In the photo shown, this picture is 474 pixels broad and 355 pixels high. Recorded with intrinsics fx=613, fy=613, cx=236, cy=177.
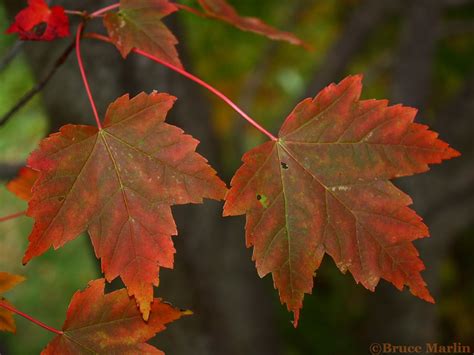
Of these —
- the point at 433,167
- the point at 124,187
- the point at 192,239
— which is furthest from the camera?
the point at 433,167

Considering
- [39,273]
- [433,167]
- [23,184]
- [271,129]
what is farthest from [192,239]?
[39,273]

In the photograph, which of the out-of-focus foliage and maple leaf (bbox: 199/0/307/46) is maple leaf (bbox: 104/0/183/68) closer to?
maple leaf (bbox: 199/0/307/46)

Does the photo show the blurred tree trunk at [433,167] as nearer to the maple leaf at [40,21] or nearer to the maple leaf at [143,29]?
the maple leaf at [143,29]

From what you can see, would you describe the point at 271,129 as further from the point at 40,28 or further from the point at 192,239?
the point at 40,28

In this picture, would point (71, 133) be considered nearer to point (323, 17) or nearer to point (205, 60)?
point (205, 60)

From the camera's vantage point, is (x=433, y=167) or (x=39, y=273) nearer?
(x=433, y=167)

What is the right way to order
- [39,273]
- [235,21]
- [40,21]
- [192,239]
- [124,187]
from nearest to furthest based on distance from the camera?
[124,187]
[40,21]
[235,21]
[192,239]
[39,273]

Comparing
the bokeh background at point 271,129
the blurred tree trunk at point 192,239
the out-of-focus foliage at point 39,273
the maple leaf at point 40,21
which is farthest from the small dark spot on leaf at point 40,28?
the out-of-focus foliage at point 39,273

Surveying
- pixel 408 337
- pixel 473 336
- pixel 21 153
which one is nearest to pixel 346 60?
pixel 408 337
